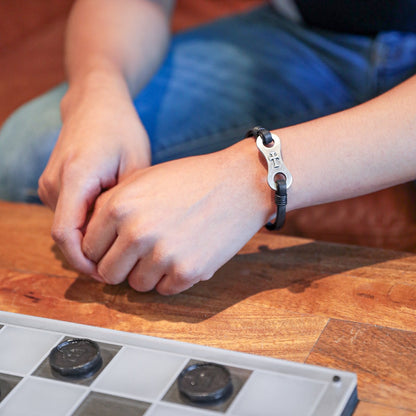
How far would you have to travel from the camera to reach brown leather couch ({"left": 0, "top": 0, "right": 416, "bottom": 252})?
126 cm

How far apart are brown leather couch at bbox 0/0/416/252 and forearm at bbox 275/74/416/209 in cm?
62

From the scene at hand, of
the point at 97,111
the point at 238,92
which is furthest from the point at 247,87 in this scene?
the point at 97,111

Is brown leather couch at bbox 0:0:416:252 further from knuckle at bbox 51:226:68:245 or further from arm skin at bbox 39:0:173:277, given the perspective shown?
knuckle at bbox 51:226:68:245

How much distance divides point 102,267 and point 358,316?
0.89 feet

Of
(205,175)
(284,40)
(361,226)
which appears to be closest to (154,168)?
(205,175)

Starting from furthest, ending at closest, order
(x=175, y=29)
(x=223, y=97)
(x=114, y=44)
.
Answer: (x=175, y=29)
(x=223, y=97)
(x=114, y=44)

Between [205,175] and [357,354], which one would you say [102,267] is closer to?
[205,175]

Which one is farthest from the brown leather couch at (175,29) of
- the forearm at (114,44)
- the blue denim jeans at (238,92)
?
the forearm at (114,44)

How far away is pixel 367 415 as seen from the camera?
0.45 meters

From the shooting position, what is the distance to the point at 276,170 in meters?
0.60

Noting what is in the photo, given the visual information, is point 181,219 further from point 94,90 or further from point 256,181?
point 94,90

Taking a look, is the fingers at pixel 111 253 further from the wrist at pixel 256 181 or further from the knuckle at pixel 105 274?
the wrist at pixel 256 181

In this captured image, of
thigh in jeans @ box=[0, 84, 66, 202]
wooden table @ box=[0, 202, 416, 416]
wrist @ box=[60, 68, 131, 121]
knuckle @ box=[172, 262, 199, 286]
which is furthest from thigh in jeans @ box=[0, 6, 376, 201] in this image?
knuckle @ box=[172, 262, 199, 286]

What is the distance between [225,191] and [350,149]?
A: 0.14 meters
